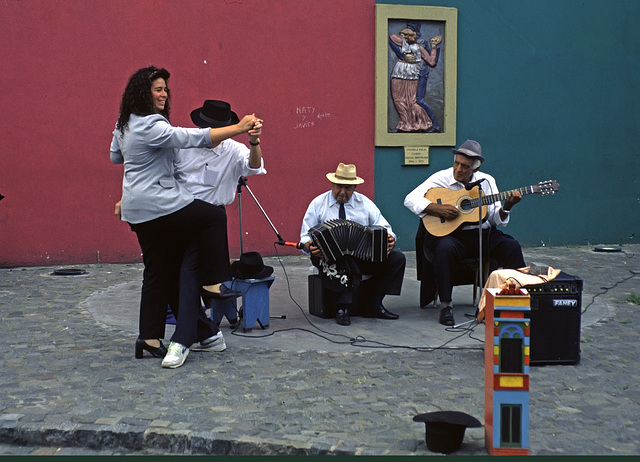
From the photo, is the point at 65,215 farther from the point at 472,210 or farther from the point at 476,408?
the point at 476,408

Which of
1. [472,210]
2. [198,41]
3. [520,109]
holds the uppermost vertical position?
A: [198,41]

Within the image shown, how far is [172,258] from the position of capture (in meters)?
5.84

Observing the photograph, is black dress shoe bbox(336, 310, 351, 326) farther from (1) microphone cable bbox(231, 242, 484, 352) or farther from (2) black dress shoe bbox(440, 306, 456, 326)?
(2) black dress shoe bbox(440, 306, 456, 326)

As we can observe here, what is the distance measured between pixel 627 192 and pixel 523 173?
5.63 feet

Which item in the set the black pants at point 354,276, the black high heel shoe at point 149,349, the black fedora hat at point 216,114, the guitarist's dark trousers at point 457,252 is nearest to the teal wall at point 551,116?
the guitarist's dark trousers at point 457,252

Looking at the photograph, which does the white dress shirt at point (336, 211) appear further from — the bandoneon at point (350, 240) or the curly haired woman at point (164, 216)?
the curly haired woman at point (164, 216)

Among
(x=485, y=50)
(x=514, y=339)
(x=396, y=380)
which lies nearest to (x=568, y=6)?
(x=485, y=50)

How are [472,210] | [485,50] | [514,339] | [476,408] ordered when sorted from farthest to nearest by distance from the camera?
[485,50] → [472,210] → [476,408] → [514,339]

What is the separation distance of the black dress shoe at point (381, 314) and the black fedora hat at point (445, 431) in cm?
323

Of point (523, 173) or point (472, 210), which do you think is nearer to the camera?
point (472, 210)

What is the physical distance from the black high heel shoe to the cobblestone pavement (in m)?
0.08

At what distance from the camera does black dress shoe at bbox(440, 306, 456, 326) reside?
22.9 feet

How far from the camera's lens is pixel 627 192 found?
40.2 feet

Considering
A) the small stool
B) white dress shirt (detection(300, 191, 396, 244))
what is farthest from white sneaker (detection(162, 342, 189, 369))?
white dress shirt (detection(300, 191, 396, 244))
